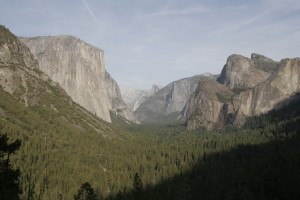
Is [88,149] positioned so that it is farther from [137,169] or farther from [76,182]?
[76,182]

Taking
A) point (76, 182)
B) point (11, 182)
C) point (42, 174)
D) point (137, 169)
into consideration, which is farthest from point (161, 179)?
point (11, 182)

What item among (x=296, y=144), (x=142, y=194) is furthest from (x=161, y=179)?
(x=142, y=194)

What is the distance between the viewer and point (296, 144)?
190 meters

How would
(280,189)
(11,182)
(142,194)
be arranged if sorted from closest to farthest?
1. (11,182)
2. (280,189)
3. (142,194)

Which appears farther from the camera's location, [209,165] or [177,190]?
[209,165]

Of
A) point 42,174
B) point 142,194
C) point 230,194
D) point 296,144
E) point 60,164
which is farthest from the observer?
point 296,144

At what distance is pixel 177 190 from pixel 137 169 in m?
37.0

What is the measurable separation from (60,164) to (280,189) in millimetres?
113980

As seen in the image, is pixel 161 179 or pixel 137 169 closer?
pixel 161 179

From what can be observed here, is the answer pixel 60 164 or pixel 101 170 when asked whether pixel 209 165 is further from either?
pixel 60 164

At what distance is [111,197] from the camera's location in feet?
478

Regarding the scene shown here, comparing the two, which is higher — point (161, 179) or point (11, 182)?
point (11, 182)

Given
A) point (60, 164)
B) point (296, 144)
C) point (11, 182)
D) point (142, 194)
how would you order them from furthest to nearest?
point (296, 144), point (60, 164), point (142, 194), point (11, 182)

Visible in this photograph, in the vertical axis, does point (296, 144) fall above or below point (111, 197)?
above
